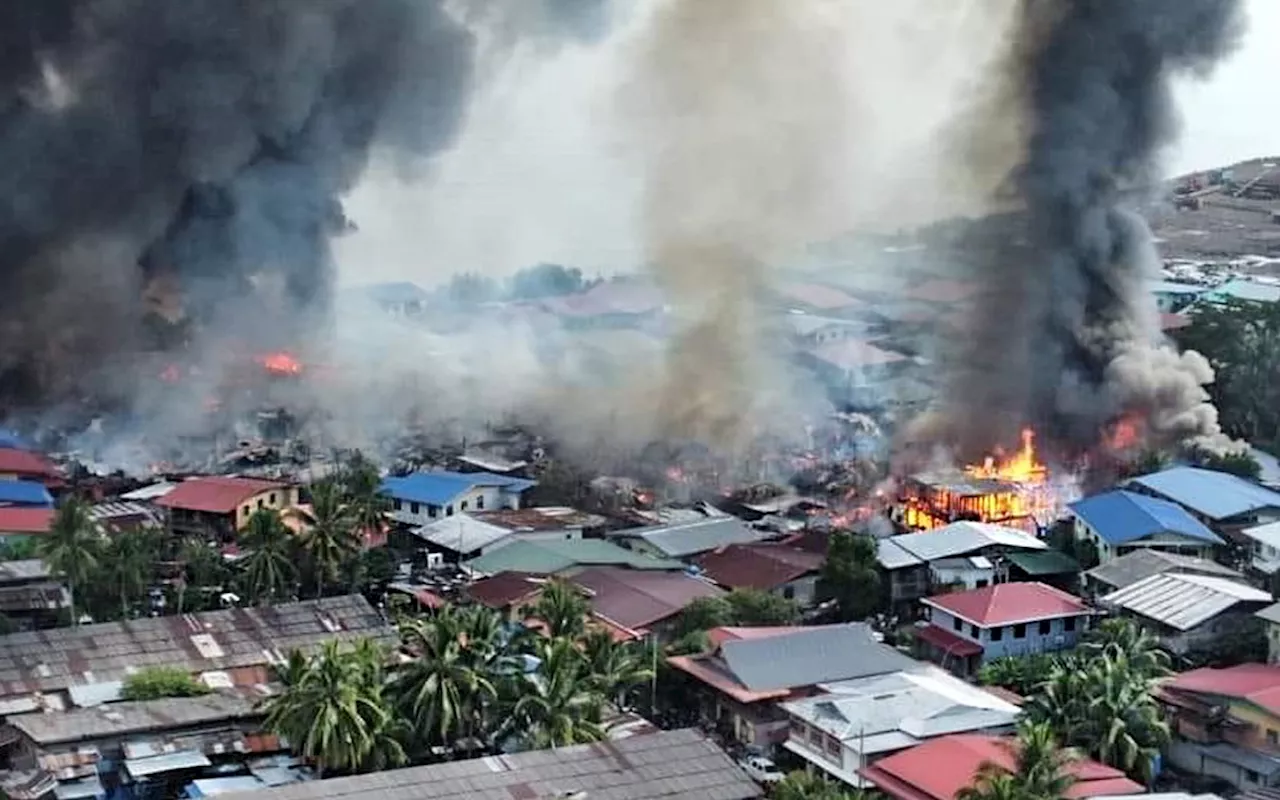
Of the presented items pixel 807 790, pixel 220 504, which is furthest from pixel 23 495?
pixel 807 790

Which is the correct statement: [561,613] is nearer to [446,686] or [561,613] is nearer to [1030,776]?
[446,686]

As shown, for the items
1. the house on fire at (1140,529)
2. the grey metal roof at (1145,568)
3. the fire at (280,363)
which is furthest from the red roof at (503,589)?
the fire at (280,363)

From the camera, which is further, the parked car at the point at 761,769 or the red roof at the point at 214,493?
the red roof at the point at 214,493

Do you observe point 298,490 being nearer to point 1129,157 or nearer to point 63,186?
point 63,186

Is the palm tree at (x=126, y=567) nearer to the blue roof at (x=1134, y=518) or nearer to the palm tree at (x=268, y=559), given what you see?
the palm tree at (x=268, y=559)

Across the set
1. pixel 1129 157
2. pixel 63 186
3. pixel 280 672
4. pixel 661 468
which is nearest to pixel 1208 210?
pixel 1129 157

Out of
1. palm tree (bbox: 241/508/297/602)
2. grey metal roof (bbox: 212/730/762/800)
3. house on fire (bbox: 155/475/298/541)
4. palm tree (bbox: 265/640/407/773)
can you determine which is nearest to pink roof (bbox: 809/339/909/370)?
house on fire (bbox: 155/475/298/541)
